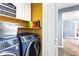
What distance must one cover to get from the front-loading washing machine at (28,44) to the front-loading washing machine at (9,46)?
0.21ft

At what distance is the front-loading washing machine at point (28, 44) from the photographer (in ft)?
4.11

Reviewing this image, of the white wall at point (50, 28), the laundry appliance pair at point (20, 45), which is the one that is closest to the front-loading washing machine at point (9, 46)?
the laundry appliance pair at point (20, 45)

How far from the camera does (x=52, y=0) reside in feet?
3.47

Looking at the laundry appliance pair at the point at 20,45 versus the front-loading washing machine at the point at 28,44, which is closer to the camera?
the laundry appliance pair at the point at 20,45

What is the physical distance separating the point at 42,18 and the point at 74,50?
508 mm

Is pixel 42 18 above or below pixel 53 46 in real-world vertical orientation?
above

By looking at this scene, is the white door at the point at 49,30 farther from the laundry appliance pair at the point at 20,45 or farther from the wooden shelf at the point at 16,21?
the wooden shelf at the point at 16,21

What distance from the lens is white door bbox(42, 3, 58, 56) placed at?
47.1 inches

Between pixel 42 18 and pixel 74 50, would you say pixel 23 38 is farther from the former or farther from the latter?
pixel 74 50

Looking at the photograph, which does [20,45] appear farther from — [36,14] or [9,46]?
[36,14]

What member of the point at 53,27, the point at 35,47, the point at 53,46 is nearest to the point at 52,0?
the point at 53,27

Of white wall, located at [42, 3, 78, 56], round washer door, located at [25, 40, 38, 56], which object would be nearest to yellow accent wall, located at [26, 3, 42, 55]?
white wall, located at [42, 3, 78, 56]

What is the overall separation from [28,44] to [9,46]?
0.85 ft

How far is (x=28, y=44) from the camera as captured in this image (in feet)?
4.32
